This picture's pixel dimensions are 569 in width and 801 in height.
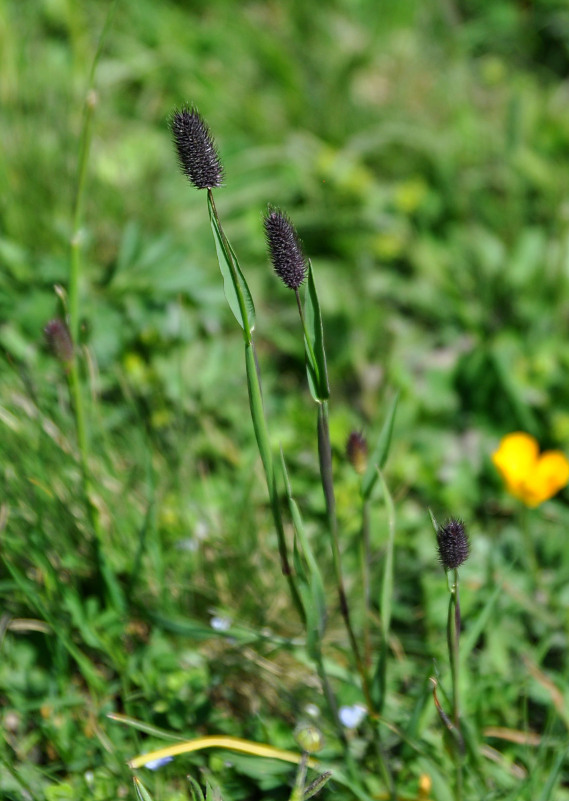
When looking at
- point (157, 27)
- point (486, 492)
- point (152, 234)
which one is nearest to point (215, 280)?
point (152, 234)

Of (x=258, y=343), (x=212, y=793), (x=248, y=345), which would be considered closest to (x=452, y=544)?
(x=248, y=345)

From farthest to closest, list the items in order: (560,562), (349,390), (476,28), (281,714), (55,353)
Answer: (476,28)
(349,390)
(560,562)
(281,714)
(55,353)

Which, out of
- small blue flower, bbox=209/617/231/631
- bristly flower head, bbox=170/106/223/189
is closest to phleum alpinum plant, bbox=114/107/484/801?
bristly flower head, bbox=170/106/223/189

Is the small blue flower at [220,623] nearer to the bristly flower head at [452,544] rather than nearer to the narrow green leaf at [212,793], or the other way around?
the narrow green leaf at [212,793]

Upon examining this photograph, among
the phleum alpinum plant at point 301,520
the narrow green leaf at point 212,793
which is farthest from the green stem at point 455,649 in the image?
the narrow green leaf at point 212,793

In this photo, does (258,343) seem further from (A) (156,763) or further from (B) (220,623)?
(A) (156,763)

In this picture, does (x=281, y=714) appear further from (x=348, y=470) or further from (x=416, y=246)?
(x=416, y=246)
